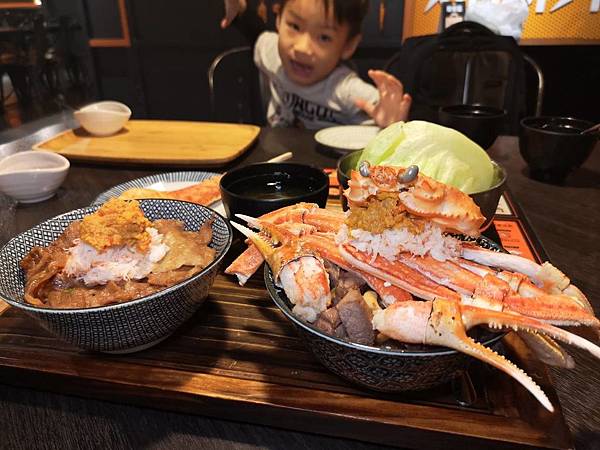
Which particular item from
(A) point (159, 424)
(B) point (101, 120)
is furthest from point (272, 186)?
(B) point (101, 120)

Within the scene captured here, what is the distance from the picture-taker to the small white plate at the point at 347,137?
6.20ft

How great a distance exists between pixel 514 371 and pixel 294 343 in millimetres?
401

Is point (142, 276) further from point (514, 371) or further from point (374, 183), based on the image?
point (514, 371)

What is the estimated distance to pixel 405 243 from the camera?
749 mm

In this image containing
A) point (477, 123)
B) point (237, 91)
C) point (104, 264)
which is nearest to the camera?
point (104, 264)

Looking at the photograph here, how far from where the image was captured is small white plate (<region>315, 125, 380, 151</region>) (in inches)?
74.4

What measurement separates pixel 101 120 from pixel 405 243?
6.17ft

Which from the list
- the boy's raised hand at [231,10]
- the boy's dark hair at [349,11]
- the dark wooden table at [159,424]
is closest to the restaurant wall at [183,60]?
the boy's raised hand at [231,10]

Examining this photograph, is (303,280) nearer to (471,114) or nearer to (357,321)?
(357,321)

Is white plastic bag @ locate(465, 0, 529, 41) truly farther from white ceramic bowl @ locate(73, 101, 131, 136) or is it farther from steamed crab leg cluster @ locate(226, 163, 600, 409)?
steamed crab leg cluster @ locate(226, 163, 600, 409)

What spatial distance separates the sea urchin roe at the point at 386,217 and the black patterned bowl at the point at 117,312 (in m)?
0.29

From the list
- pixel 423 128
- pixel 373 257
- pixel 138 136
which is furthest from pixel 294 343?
pixel 138 136

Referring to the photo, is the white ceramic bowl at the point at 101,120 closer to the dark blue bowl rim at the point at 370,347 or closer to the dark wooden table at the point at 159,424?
the dark wooden table at the point at 159,424

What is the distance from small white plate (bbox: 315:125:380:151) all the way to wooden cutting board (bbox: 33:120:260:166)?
1.12 ft
